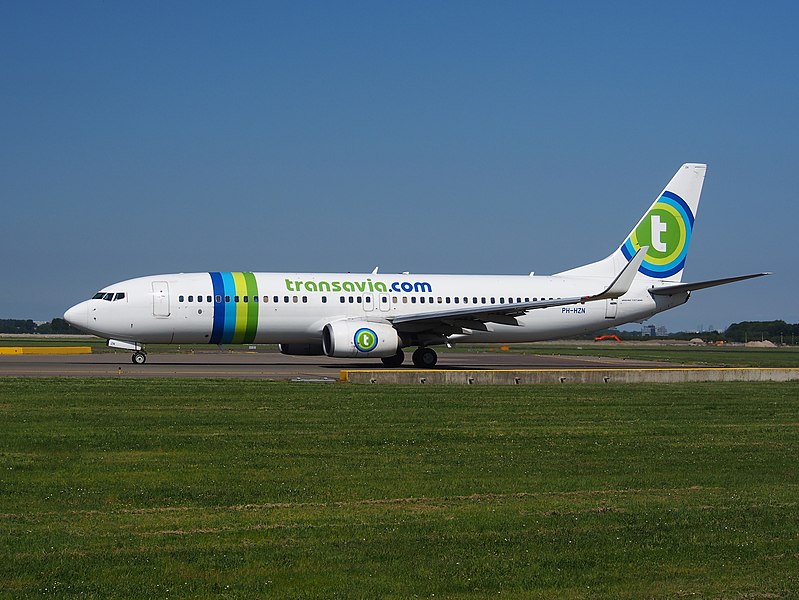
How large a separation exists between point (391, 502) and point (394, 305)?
29.0 metres

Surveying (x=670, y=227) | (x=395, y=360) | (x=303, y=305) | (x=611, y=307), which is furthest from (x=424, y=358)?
(x=670, y=227)

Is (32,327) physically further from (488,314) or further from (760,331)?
(488,314)

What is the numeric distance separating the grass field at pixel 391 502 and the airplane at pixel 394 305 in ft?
54.5

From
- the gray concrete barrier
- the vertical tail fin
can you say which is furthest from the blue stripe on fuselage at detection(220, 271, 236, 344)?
the vertical tail fin

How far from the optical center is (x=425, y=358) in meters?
Result: 39.8

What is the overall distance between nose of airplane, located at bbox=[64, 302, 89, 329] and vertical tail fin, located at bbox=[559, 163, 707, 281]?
22839mm

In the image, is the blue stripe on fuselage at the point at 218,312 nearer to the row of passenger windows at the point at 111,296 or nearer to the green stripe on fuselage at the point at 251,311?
the green stripe on fuselage at the point at 251,311

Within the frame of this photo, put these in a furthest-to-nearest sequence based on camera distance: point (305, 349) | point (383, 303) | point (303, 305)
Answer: point (305, 349) < point (383, 303) < point (303, 305)

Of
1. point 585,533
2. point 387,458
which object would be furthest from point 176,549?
Result: point 387,458

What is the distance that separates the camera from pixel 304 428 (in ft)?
58.3

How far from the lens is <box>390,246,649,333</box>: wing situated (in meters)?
37.9

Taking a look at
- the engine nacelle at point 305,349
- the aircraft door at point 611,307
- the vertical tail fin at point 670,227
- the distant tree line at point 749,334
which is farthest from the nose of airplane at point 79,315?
the distant tree line at point 749,334

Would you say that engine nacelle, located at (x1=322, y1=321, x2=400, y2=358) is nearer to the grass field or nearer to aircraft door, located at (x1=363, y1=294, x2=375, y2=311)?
aircraft door, located at (x1=363, y1=294, x2=375, y2=311)

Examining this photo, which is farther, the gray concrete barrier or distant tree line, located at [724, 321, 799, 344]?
distant tree line, located at [724, 321, 799, 344]
